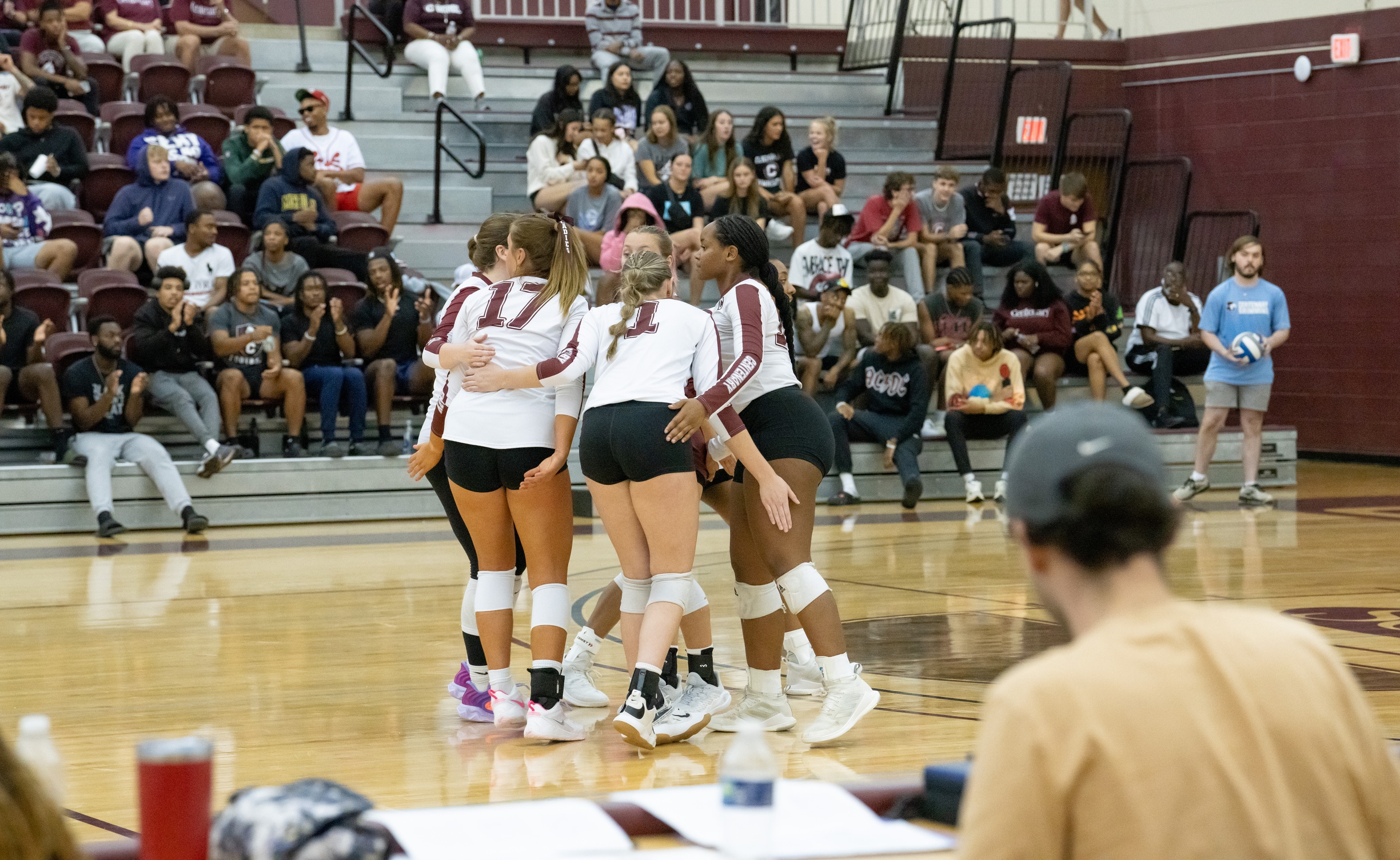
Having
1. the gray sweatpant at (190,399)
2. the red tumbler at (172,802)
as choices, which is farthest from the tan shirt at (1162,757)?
the gray sweatpant at (190,399)

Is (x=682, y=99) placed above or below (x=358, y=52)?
below

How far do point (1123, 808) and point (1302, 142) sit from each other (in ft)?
46.7

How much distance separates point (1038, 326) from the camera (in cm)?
1232

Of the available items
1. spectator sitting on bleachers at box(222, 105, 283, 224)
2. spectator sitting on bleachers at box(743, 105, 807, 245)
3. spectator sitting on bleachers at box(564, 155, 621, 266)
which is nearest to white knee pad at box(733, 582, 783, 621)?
spectator sitting on bleachers at box(564, 155, 621, 266)

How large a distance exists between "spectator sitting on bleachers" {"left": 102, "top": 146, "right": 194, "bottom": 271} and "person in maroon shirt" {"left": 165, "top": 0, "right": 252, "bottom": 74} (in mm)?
2445

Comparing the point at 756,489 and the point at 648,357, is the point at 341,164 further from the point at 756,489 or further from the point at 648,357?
the point at 756,489

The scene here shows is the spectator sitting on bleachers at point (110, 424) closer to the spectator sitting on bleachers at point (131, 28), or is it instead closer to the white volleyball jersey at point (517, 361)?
the spectator sitting on bleachers at point (131, 28)

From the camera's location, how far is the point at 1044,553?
1.68 metres

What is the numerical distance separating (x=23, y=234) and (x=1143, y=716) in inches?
429

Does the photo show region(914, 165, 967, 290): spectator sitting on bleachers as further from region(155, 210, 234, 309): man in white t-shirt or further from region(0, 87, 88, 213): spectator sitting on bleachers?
region(0, 87, 88, 213): spectator sitting on bleachers

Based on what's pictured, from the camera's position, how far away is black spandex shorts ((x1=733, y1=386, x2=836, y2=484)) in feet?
15.6

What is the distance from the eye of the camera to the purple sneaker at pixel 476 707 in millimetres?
5008

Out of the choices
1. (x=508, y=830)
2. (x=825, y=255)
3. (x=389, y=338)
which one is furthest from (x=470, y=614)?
(x=825, y=255)

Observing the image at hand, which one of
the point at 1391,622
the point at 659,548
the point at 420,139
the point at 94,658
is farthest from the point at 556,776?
the point at 420,139
